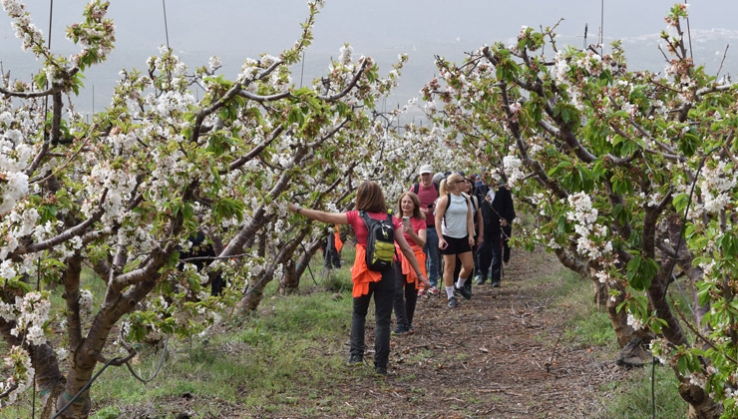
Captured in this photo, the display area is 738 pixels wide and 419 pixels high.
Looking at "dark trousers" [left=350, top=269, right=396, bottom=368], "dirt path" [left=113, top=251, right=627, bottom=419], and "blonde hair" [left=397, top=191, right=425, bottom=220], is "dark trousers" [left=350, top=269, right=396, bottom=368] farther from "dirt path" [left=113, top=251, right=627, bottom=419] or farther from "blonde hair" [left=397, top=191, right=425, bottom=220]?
"blonde hair" [left=397, top=191, right=425, bottom=220]

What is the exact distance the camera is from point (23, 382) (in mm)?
3822

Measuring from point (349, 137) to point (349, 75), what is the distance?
2.68 m

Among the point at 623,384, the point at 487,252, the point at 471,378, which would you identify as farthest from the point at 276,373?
the point at 487,252

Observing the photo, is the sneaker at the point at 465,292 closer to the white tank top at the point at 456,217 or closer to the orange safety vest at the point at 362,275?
the white tank top at the point at 456,217

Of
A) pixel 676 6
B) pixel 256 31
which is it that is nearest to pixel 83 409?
pixel 676 6

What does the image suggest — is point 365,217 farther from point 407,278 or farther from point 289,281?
point 289,281

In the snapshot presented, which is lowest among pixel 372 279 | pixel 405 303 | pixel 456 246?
pixel 405 303

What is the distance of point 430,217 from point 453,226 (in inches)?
40.2

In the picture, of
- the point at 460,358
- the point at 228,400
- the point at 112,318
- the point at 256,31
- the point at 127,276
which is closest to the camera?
the point at 127,276

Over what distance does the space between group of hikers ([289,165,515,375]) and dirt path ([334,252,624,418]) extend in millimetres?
466

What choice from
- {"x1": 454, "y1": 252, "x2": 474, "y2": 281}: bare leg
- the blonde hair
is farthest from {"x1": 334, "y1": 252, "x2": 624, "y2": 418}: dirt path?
the blonde hair

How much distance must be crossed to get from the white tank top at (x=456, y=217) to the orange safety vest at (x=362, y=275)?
3.78 m

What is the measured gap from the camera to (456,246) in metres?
11.1

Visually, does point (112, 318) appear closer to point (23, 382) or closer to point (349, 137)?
point (23, 382)
